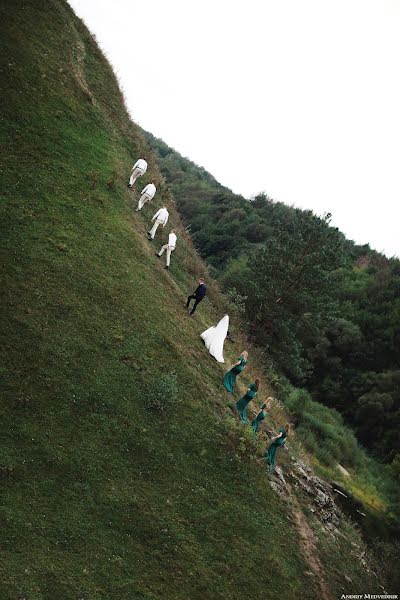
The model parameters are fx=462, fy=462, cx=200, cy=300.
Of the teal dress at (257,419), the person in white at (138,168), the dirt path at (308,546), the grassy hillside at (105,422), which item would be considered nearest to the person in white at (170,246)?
the grassy hillside at (105,422)

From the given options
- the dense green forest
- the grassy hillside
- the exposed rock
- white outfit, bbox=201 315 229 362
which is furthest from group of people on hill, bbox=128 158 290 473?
the dense green forest

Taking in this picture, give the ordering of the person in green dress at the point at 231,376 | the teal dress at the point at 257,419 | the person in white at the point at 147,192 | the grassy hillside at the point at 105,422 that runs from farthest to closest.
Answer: the person in white at the point at 147,192
the person in green dress at the point at 231,376
the teal dress at the point at 257,419
the grassy hillside at the point at 105,422

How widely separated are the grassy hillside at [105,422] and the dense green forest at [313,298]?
48.4 feet

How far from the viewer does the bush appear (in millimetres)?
14633

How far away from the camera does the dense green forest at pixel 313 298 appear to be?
35.8 meters

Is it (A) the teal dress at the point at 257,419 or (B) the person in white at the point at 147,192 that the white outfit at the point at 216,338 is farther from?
(B) the person in white at the point at 147,192

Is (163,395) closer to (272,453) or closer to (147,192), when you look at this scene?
(272,453)

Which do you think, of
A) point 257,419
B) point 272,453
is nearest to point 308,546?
point 272,453

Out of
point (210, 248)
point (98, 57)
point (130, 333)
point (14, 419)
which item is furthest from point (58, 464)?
point (210, 248)

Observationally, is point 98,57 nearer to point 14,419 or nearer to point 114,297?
point 114,297

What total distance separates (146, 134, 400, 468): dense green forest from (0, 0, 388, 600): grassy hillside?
14765 millimetres

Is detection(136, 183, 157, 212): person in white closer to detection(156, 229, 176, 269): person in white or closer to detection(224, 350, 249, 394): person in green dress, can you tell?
detection(156, 229, 176, 269): person in white

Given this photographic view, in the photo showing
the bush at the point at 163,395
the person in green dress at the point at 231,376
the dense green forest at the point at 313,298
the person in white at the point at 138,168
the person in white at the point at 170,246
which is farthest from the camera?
the dense green forest at the point at 313,298

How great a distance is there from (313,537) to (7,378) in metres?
11.4
